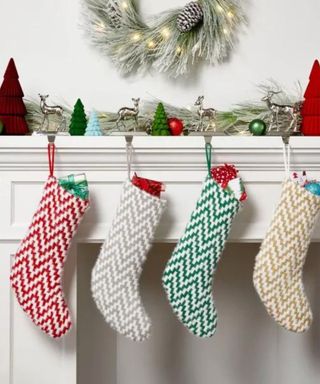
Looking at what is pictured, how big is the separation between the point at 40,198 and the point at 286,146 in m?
0.66

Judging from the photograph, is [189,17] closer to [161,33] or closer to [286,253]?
[161,33]

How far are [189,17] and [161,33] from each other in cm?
10

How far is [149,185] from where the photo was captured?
4.95 ft

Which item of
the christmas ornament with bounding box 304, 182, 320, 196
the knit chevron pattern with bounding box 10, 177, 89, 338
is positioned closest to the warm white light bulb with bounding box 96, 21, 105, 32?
the knit chevron pattern with bounding box 10, 177, 89, 338

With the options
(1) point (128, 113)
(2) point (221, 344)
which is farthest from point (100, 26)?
(2) point (221, 344)

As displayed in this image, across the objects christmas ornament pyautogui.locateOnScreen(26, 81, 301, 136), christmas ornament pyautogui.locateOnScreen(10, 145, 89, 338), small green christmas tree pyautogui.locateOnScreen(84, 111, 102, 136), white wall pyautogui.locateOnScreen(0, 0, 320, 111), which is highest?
white wall pyautogui.locateOnScreen(0, 0, 320, 111)

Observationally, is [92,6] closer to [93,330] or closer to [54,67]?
[54,67]

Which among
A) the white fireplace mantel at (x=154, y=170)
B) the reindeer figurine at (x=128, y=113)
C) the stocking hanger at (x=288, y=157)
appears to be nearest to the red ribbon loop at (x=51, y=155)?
the white fireplace mantel at (x=154, y=170)

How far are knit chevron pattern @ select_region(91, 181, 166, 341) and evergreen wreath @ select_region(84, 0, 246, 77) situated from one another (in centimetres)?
56

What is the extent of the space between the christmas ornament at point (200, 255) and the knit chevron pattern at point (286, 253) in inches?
4.4

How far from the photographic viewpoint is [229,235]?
159 centimetres

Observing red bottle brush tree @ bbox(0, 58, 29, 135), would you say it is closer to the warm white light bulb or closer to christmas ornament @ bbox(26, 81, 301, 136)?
christmas ornament @ bbox(26, 81, 301, 136)

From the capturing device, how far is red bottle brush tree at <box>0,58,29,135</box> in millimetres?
1658

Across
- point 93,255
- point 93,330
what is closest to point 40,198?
point 93,255
